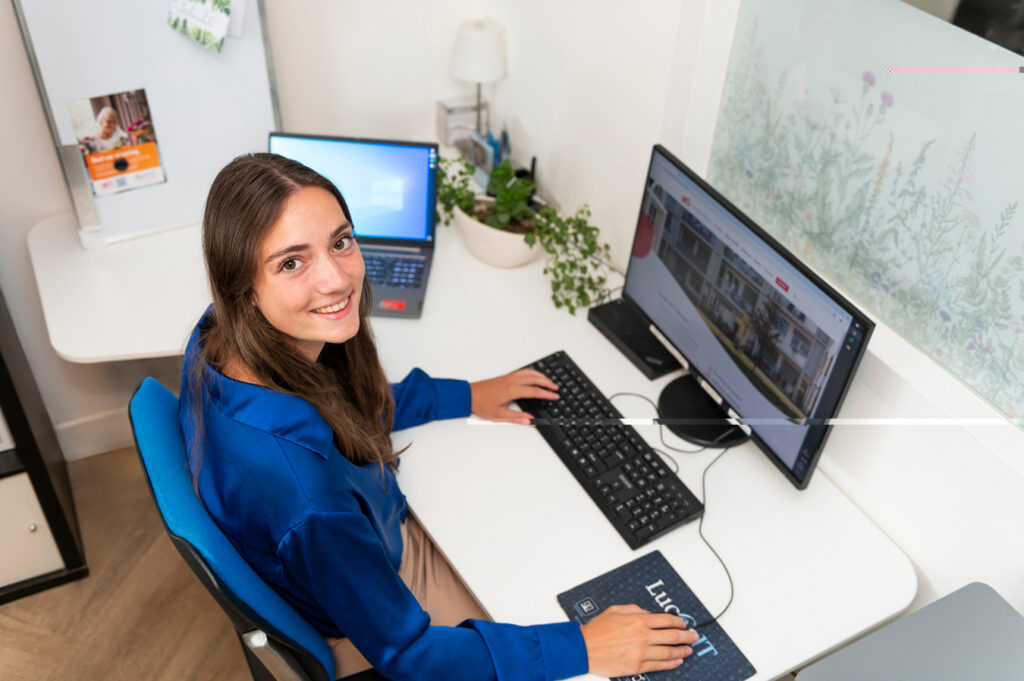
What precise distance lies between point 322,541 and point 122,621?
121 centimetres

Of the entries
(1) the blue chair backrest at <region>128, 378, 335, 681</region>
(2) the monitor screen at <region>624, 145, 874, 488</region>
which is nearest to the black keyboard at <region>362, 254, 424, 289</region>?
(2) the monitor screen at <region>624, 145, 874, 488</region>

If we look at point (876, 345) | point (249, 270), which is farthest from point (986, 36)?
A: point (249, 270)

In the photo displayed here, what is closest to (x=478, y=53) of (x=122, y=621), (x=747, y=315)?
(x=747, y=315)

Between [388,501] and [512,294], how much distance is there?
68 cm

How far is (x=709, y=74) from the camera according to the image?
1668 mm

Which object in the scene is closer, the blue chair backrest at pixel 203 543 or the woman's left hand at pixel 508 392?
the blue chair backrest at pixel 203 543

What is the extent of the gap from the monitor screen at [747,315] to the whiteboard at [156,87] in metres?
0.98

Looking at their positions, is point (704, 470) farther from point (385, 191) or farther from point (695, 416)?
point (385, 191)

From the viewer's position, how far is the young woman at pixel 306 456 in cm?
114

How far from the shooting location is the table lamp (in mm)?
2143

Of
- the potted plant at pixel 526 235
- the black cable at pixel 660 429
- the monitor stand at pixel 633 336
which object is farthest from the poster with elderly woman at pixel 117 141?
the black cable at pixel 660 429

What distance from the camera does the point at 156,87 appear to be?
6.31ft

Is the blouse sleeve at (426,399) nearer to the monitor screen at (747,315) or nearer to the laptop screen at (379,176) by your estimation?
the monitor screen at (747,315)

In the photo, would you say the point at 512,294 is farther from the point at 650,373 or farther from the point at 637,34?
the point at 637,34
